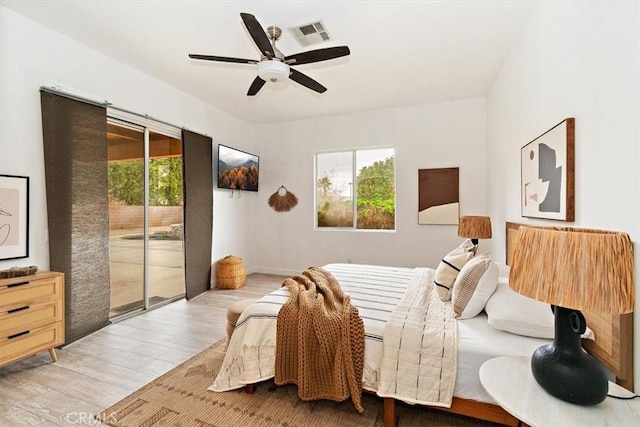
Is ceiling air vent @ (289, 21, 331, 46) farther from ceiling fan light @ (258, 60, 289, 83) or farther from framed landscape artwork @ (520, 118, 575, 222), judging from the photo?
framed landscape artwork @ (520, 118, 575, 222)

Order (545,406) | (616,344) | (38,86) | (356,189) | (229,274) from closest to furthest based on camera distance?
(545,406) < (616,344) < (38,86) < (229,274) < (356,189)

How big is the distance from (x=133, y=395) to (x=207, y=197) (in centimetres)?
285

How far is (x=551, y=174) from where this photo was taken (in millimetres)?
1967

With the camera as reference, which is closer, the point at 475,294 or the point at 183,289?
the point at 475,294

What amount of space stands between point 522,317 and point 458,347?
388mm

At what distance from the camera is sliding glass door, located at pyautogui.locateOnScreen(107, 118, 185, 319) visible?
334cm

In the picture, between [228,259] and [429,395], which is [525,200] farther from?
[228,259]

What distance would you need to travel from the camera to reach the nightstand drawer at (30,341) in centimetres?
216

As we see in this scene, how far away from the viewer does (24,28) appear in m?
2.53

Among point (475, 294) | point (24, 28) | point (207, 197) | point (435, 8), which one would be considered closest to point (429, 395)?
point (475, 294)

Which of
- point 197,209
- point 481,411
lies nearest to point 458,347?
point 481,411

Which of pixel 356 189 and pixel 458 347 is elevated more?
pixel 356 189

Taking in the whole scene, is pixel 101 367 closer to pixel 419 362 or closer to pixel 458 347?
pixel 419 362

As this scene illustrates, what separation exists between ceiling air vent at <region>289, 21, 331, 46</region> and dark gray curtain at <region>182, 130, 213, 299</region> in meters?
2.15
